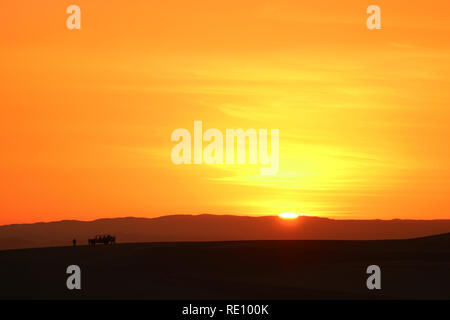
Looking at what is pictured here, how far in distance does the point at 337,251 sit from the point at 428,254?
6.55 m

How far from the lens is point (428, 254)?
62781 millimetres

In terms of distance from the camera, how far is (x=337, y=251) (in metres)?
65.8

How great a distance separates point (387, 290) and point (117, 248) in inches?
1133

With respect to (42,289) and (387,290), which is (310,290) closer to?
(387,290)

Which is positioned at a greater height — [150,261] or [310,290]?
[150,261]

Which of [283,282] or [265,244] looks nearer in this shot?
[283,282]

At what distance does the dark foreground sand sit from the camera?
4509 cm

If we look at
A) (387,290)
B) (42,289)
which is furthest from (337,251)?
(42,289)

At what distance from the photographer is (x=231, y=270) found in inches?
2156

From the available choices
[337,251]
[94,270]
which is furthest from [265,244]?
[94,270]

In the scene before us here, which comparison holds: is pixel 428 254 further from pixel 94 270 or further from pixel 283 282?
pixel 94 270

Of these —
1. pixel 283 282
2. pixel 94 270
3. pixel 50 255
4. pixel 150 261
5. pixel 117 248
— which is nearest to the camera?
pixel 283 282

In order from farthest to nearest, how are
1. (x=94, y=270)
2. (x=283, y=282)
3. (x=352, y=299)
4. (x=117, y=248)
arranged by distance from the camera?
1. (x=117, y=248)
2. (x=94, y=270)
3. (x=283, y=282)
4. (x=352, y=299)

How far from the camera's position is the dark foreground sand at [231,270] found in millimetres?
45094
